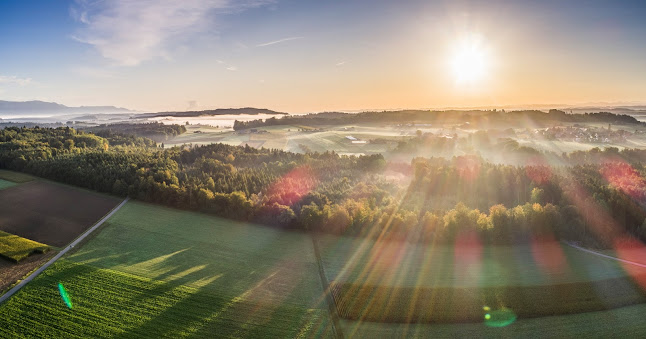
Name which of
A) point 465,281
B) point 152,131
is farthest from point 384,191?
point 152,131

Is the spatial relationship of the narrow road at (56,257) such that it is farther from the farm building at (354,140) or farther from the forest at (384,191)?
the farm building at (354,140)

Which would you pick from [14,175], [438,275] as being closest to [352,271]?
[438,275]

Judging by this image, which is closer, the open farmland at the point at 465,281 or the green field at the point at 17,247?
the open farmland at the point at 465,281

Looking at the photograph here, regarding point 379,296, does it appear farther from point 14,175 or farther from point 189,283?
point 14,175

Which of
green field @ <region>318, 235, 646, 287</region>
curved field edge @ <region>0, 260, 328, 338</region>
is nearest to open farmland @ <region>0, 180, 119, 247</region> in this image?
curved field edge @ <region>0, 260, 328, 338</region>

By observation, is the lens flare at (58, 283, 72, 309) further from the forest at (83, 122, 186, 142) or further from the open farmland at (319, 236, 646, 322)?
the forest at (83, 122, 186, 142)

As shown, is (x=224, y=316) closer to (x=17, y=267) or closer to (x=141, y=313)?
(x=141, y=313)

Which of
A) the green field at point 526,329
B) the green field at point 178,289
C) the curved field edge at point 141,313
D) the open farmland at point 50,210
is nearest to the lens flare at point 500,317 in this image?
the green field at point 526,329
